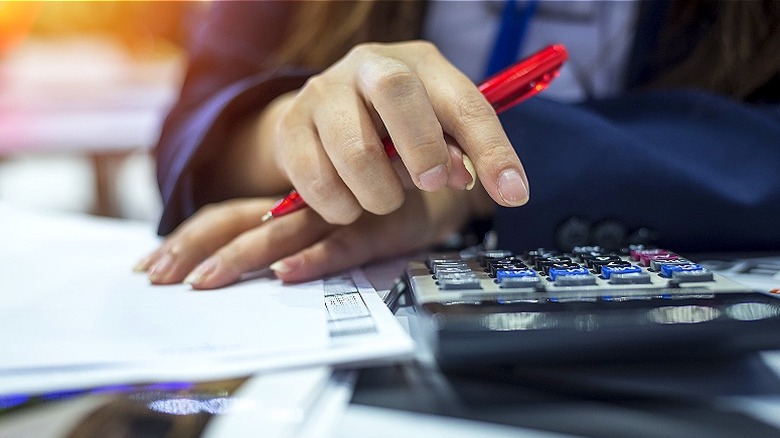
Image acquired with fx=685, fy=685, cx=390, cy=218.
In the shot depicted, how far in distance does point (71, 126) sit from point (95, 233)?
3.01 feet

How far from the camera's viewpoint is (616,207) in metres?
0.41

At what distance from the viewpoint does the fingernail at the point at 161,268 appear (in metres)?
0.38

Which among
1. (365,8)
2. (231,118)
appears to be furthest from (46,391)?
(365,8)

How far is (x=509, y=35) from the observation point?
0.58m

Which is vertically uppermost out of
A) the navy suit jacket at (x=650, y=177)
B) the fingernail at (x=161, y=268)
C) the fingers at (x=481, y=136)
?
the fingers at (x=481, y=136)

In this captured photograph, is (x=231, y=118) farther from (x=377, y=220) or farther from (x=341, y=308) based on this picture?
(x=341, y=308)

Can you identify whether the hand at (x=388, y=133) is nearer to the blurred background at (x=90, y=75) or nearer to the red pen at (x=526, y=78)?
the red pen at (x=526, y=78)

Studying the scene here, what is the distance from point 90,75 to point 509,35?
135 centimetres

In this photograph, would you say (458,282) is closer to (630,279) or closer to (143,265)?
(630,279)

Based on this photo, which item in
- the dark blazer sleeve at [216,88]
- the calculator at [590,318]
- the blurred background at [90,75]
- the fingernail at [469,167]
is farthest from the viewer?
the blurred background at [90,75]

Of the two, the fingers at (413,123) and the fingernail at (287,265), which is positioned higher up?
the fingers at (413,123)

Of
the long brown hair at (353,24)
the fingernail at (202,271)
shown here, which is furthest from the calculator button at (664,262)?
the long brown hair at (353,24)

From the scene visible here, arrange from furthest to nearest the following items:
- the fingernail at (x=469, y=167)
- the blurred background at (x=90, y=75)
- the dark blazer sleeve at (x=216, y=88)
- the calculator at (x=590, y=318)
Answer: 1. the blurred background at (x=90, y=75)
2. the dark blazer sleeve at (x=216, y=88)
3. the fingernail at (x=469, y=167)
4. the calculator at (x=590, y=318)

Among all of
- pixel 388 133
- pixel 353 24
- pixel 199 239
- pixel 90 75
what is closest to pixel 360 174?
pixel 388 133
